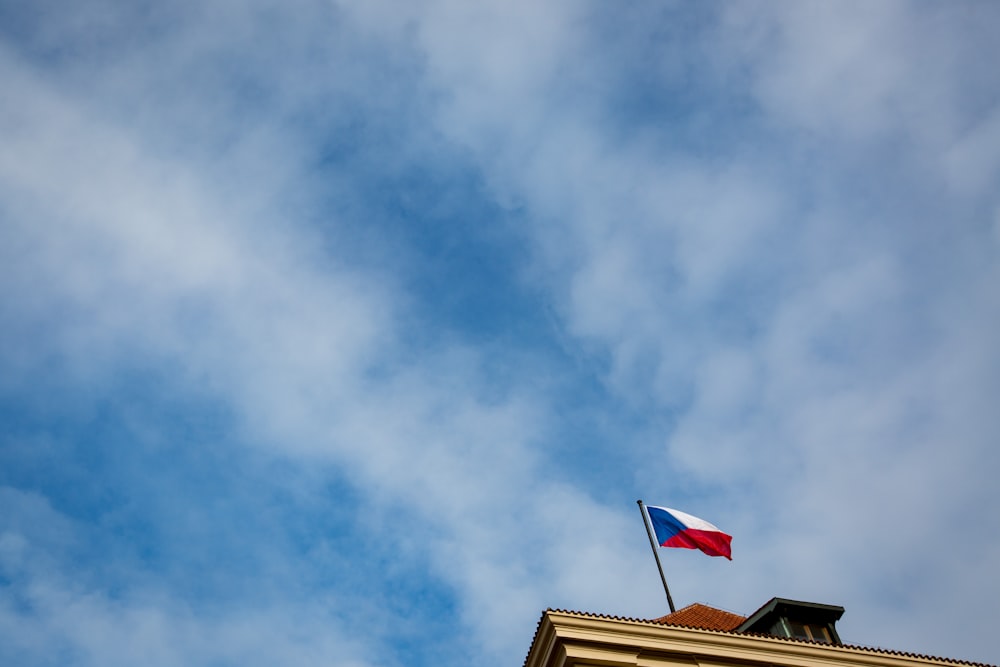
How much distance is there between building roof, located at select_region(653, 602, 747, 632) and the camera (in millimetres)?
28594

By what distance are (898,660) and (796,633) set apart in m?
3.32

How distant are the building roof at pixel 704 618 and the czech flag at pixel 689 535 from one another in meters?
2.15

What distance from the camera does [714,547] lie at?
3058cm

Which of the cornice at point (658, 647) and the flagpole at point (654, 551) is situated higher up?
the flagpole at point (654, 551)

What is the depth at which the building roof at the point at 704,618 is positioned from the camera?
2859 cm

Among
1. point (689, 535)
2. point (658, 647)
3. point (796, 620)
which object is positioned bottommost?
point (658, 647)

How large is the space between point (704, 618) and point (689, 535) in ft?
9.42

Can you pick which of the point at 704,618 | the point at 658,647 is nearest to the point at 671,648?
the point at 658,647

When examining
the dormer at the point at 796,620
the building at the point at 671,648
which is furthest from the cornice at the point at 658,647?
the dormer at the point at 796,620

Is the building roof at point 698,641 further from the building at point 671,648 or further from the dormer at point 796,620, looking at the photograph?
the dormer at point 796,620

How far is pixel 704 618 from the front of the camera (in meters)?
29.6

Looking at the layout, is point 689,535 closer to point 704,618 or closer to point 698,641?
point 704,618

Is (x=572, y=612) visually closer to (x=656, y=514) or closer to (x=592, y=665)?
(x=592, y=665)

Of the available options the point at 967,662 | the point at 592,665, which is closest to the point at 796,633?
the point at 967,662
